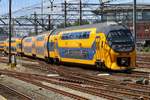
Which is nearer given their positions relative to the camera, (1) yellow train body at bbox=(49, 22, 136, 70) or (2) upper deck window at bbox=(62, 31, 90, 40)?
(1) yellow train body at bbox=(49, 22, 136, 70)

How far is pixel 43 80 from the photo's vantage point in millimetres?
25172

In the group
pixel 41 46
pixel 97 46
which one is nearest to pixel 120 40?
pixel 97 46

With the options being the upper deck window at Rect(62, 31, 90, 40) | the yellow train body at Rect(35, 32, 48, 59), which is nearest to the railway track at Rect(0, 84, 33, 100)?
the upper deck window at Rect(62, 31, 90, 40)

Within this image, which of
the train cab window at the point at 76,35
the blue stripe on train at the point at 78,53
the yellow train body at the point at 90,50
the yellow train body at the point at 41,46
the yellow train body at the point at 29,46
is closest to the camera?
the yellow train body at the point at 90,50

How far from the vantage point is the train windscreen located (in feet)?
86.1

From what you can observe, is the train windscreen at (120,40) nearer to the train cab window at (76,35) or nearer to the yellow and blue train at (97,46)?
the yellow and blue train at (97,46)

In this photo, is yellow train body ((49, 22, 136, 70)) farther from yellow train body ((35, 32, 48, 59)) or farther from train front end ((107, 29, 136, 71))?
yellow train body ((35, 32, 48, 59))

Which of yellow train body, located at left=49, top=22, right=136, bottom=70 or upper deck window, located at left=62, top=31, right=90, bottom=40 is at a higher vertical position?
upper deck window, located at left=62, top=31, right=90, bottom=40

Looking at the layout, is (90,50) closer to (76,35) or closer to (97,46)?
(97,46)

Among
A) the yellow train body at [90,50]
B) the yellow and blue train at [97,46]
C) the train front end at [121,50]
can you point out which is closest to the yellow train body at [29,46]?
the yellow and blue train at [97,46]

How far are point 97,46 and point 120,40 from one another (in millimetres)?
1752

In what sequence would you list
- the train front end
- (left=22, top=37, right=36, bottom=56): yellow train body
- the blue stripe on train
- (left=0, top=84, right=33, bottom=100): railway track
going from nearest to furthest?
(left=0, top=84, right=33, bottom=100): railway track
the train front end
the blue stripe on train
(left=22, top=37, right=36, bottom=56): yellow train body

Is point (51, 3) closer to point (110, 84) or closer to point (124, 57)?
point (124, 57)

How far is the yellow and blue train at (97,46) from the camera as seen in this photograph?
26203 mm
